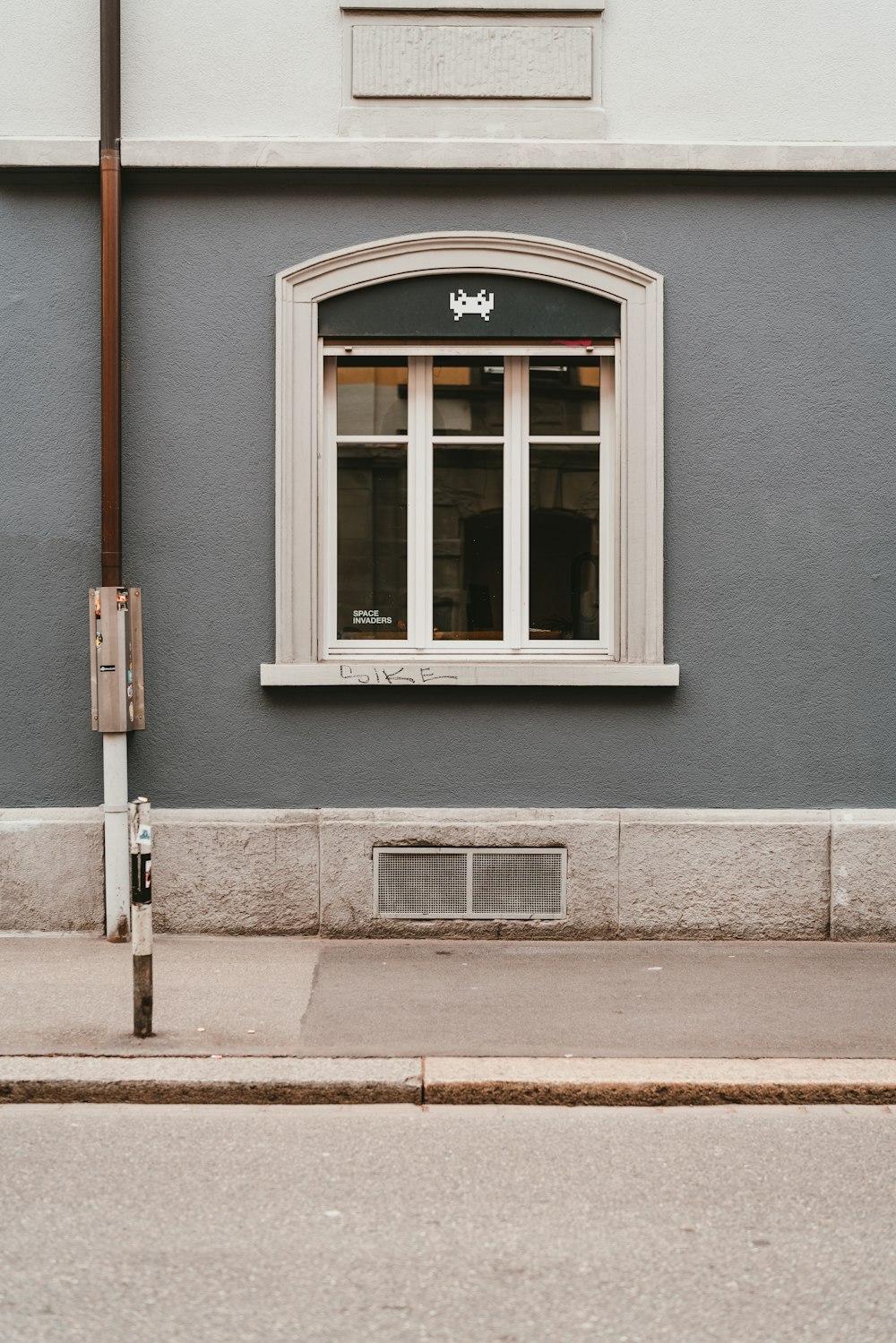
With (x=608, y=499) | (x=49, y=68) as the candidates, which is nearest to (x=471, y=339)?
(x=608, y=499)

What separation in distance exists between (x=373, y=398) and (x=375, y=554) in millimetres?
913

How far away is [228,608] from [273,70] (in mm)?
3044

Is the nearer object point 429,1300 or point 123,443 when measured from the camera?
point 429,1300

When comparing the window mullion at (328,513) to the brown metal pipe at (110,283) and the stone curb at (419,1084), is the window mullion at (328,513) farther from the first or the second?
the stone curb at (419,1084)

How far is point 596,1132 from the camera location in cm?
542

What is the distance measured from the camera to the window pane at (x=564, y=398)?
8.47 meters

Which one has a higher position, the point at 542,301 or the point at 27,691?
the point at 542,301

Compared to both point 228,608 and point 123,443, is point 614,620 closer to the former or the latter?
point 228,608

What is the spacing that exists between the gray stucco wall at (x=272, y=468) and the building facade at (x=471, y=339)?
21 millimetres

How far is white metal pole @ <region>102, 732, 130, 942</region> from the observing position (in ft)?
26.2

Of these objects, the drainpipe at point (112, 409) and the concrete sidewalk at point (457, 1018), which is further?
the drainpipe at point (112, 409)

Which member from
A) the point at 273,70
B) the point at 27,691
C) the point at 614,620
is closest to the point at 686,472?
the point at 614,620

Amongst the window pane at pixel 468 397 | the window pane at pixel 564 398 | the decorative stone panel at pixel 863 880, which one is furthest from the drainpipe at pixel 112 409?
the decorative stone panel at pixel 863 880

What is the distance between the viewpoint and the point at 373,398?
8508 millimetres
